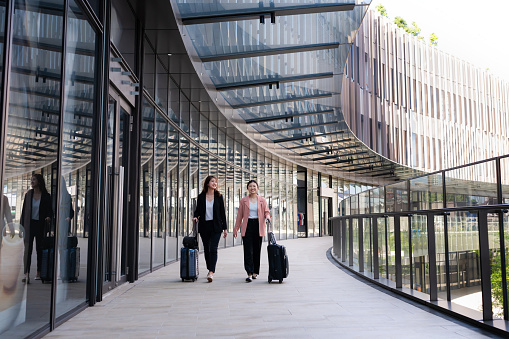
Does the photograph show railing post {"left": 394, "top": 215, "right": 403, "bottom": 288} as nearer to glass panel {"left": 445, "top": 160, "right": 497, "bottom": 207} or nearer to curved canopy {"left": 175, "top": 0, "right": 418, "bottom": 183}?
glass panel {"left": 445, "top": 160, "right": 497, "bottom": 207}

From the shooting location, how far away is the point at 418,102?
29578 mm

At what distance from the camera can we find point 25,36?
3.99m

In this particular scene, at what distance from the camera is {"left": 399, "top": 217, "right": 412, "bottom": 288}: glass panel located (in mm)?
7016

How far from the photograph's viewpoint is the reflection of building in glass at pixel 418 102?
2223cm

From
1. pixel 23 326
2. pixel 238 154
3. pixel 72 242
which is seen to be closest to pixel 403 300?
pixel 72 242

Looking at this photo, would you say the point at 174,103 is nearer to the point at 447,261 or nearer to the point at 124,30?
the point at 124,30

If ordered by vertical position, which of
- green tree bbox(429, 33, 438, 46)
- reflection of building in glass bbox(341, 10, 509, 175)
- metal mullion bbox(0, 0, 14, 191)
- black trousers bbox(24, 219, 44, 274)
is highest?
green tree bbox(429, 33, 438, 46)

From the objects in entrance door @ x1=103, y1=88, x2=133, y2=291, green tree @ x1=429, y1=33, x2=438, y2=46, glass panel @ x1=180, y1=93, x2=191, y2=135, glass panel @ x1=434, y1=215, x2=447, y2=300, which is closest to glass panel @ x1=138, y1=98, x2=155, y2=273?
entrance door @ x1=103, y1=88, x2=133, y2=291

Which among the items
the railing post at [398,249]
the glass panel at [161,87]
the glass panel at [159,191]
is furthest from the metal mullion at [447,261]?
the glass panel at [161,87]

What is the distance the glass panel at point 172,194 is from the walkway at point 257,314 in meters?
3.53

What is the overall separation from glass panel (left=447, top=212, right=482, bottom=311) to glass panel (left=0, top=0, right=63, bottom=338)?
3962 mm

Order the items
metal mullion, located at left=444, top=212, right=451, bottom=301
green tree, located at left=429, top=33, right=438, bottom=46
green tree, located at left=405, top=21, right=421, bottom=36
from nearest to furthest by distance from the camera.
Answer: metal mullion, located at left=444, top=212, right=451, bottom=301 < green tree, located at left=405, top=21, right=421, bottom=36 < green tree, located at left=429, top=33, right=438, bottom=46

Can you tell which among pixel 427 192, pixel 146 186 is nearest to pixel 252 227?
pixel 146 186

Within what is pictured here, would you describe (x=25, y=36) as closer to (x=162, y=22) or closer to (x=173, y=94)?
(x=162, y=22)
